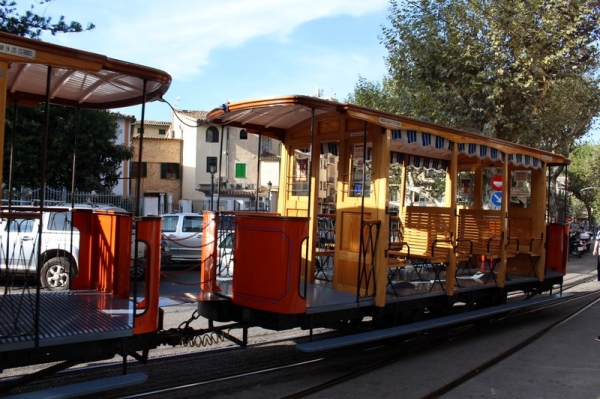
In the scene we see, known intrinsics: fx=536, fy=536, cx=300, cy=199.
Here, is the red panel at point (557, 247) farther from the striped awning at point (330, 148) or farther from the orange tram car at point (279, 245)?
the striped awning at point (330, 148)

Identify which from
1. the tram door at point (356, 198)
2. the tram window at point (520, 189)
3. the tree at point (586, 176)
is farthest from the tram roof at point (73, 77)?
the tree at point (586, 176)

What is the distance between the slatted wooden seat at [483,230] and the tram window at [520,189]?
887 millimetres

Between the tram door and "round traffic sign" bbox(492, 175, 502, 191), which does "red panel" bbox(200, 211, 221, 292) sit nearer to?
the tram door

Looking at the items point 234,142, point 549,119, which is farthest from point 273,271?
point 234,142

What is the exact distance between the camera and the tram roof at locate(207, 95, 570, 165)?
5.65 metres

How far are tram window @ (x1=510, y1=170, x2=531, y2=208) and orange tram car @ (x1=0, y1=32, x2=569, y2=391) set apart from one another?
2.48 feet

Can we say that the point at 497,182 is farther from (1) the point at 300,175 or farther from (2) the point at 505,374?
(2) the point at 505,374

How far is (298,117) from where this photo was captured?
7223 millimetres

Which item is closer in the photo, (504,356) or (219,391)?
(219,391)

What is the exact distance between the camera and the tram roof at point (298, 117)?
18.5 feet

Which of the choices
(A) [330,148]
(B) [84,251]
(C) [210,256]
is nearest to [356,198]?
(A) [330,148]

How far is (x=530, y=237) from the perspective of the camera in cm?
1006

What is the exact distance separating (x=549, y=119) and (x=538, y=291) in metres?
9.49

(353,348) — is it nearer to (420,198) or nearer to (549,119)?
(549,119)
